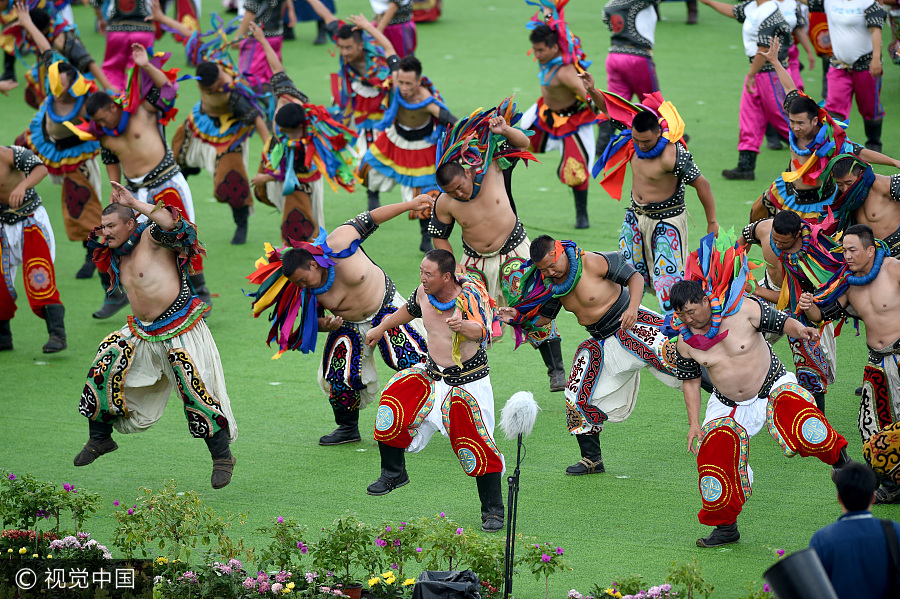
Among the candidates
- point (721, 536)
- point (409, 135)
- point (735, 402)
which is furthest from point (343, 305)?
point (409, 135)

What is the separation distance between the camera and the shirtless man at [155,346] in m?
5.31

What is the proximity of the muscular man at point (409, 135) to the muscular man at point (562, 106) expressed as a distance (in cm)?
76

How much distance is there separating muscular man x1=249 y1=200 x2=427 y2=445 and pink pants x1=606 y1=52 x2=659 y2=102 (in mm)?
4372

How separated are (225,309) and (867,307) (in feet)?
15.6

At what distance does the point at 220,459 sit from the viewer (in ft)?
17.9

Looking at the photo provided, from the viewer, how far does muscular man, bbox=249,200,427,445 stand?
5492mm

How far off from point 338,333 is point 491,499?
52.1 inches

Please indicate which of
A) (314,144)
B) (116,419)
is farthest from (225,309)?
(116,419)

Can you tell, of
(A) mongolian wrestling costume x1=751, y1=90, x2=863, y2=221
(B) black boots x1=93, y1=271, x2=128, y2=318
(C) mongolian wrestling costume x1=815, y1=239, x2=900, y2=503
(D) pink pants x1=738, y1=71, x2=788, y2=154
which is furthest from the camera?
(D) pink pants x1=738, y1=71, x2=788, y2=154

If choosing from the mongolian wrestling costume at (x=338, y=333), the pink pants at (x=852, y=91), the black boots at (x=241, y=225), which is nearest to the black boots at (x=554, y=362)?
the mongolian wrestling costume at (x=338, y=333)

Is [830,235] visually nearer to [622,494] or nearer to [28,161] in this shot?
[622,494]

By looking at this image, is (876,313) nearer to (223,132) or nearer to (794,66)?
→ (794,66)

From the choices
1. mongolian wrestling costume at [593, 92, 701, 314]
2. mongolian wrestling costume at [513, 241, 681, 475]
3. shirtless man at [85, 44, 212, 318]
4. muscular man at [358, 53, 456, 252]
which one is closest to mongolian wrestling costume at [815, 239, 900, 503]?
mongolian wrestling costume at [513, 241, 681, 475]

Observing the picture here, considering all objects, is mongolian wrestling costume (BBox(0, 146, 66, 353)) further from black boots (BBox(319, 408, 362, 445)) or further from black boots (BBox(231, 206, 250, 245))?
black boots (BBox(319, 408, 362, 445))
